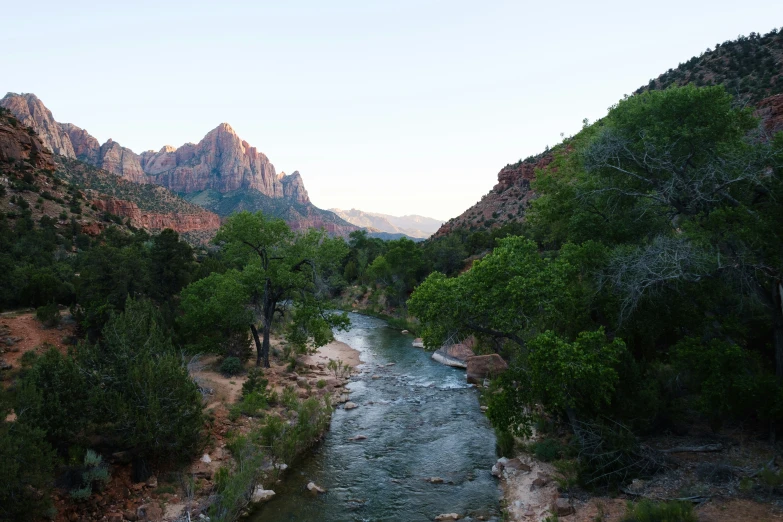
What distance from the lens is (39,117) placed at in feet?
461

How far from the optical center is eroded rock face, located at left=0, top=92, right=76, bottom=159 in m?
130

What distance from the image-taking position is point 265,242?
70.9ft

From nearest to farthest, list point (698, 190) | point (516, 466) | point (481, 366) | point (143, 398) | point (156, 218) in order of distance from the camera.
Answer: point (143, 398) → point (698, 190) → point (516, 466) → point (481, 366) → point (156, 218)

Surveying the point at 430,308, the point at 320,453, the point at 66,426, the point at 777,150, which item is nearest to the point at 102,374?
the point at 66,426

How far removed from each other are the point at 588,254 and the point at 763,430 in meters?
5.82

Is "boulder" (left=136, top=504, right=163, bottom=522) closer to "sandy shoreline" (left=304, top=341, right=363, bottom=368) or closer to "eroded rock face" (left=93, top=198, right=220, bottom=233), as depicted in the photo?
"sandy shoreline" (left=304, top=341, right=363, bottom=368)

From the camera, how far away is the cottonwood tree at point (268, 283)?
2066 centimetres

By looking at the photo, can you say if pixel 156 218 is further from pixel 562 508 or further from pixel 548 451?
pixel 562 508

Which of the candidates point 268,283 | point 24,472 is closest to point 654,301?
point 24,472

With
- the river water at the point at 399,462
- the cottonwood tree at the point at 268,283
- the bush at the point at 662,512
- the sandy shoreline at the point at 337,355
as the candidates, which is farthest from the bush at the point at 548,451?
the sandy shoreline at the point at 337,355

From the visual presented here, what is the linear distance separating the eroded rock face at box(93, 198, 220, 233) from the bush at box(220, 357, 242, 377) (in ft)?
101

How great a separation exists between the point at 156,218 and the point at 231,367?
66.1 metres

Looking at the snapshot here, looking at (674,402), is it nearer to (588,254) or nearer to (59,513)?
(588,254)

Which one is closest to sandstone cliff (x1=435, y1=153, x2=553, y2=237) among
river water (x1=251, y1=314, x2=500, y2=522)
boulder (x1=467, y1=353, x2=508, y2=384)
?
boulder (x1=467, y1=353, x2=508, y2=384)
